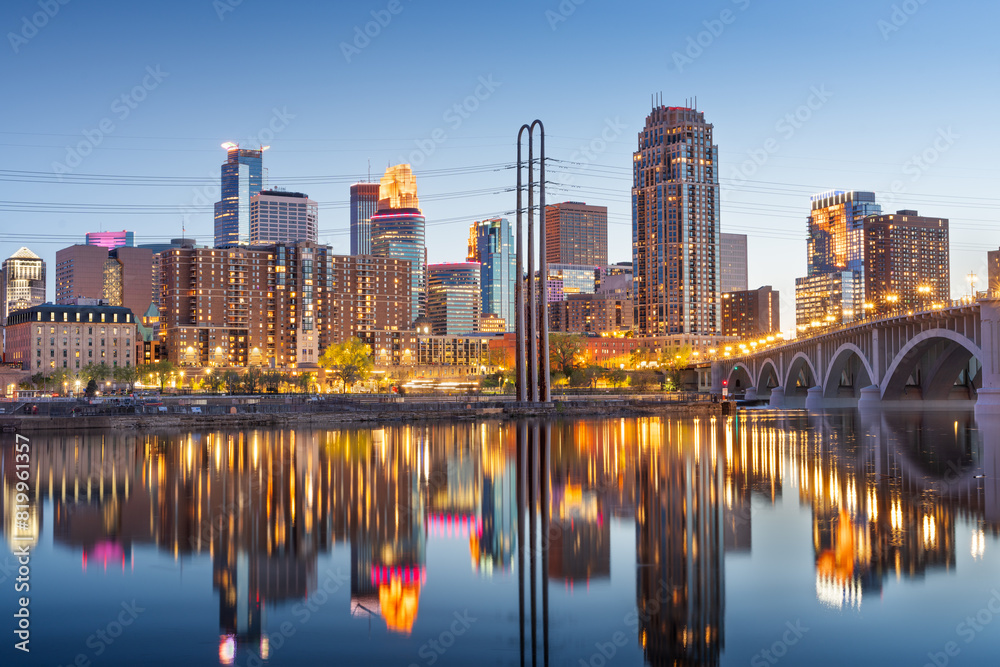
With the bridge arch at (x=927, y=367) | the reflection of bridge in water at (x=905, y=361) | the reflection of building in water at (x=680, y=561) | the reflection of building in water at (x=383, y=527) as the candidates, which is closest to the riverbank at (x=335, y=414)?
the bridge arch at (x=927, y=367)

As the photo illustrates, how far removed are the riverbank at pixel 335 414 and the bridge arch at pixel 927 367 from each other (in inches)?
716

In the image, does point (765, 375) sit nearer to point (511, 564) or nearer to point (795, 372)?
point (795, 372)

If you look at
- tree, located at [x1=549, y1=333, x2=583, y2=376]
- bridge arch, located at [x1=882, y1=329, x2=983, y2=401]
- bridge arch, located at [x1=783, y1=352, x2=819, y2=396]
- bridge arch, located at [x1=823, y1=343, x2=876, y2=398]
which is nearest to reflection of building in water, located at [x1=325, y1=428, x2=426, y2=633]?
bridge arch, located at [x1=882, y1=329, x2=983, y2=401]

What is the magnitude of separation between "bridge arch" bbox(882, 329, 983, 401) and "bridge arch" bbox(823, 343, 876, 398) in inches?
174

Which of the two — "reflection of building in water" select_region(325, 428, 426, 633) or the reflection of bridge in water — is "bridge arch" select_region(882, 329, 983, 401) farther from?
"reflection of building in water" select_region(325, 428, 426, 633)

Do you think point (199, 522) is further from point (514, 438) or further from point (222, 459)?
point (514, 438)

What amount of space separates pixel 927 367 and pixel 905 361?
39.2 ft

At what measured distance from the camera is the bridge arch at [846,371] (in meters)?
114

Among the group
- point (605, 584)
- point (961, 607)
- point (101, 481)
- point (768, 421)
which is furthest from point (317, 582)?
point (768, 421)

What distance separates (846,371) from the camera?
13238 cm

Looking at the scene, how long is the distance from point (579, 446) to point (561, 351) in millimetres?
122635

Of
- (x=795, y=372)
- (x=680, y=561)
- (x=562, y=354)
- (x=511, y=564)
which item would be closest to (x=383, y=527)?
(x=511, y=564)

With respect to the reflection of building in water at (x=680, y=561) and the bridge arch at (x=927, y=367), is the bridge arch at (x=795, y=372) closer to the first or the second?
the bridge arch at (x=927, y=367)

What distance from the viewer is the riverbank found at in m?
74.9
